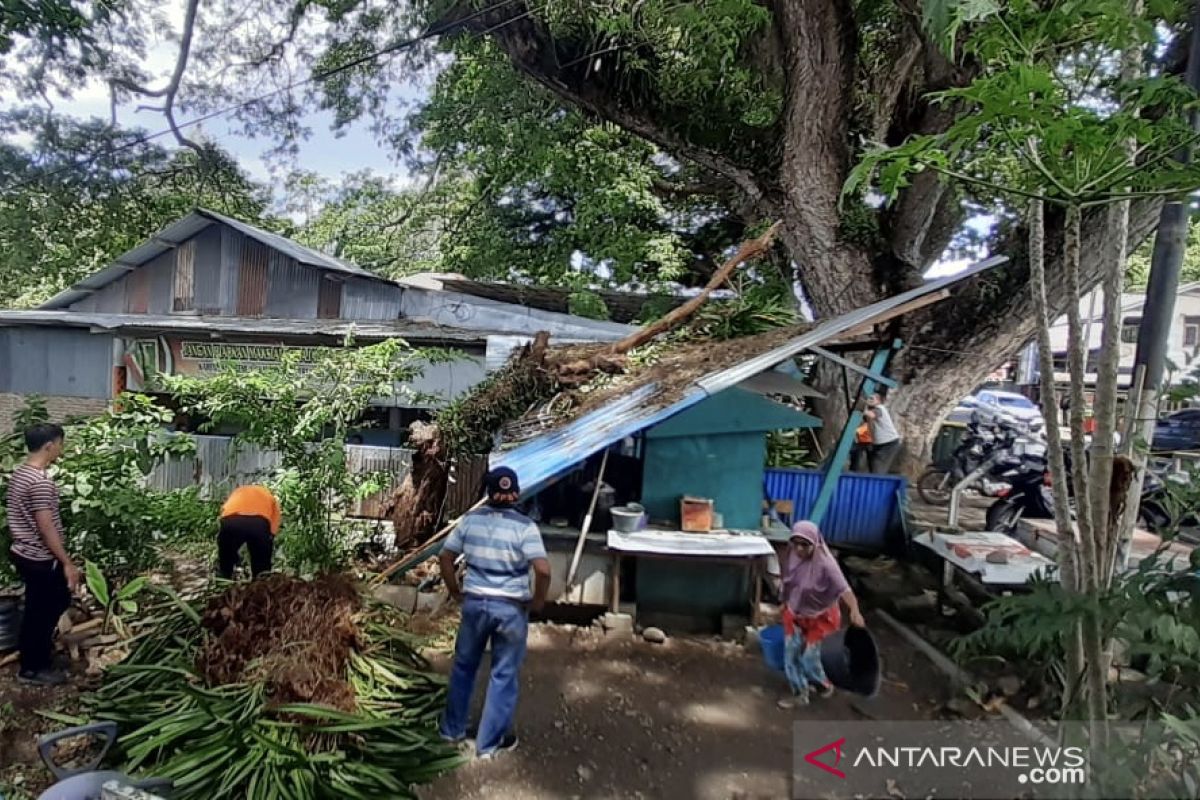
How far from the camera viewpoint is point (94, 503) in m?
4.75

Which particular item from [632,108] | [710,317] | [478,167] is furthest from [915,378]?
[478,167]

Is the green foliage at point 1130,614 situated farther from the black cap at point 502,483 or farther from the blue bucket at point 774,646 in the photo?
the blue bucket at point 774,646

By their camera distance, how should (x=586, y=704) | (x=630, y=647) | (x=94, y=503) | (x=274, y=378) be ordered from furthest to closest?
(x=274, y=378) < (x=630, y=647) < (x=94, y=503) < (x=586, y=704)

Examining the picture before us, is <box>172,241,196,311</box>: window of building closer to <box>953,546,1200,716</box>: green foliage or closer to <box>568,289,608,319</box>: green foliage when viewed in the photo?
<box>568,289,608,319</box>: green foliage

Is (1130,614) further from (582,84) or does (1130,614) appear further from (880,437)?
(582,84)

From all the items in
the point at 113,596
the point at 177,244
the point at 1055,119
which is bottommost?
the point at 113,596

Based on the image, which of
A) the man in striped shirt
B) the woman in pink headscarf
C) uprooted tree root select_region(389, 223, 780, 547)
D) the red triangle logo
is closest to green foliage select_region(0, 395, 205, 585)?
the man in striped shirt

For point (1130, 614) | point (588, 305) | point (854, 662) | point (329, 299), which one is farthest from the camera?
point (329, 299)

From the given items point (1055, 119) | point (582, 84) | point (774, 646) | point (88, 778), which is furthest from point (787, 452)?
point (88, 778)

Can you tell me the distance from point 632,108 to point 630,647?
7.63 meters

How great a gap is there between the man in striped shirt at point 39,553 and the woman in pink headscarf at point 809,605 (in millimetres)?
4673

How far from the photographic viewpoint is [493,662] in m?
3.67

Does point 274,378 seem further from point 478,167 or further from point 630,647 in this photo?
point 478,167

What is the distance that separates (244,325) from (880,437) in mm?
9946
